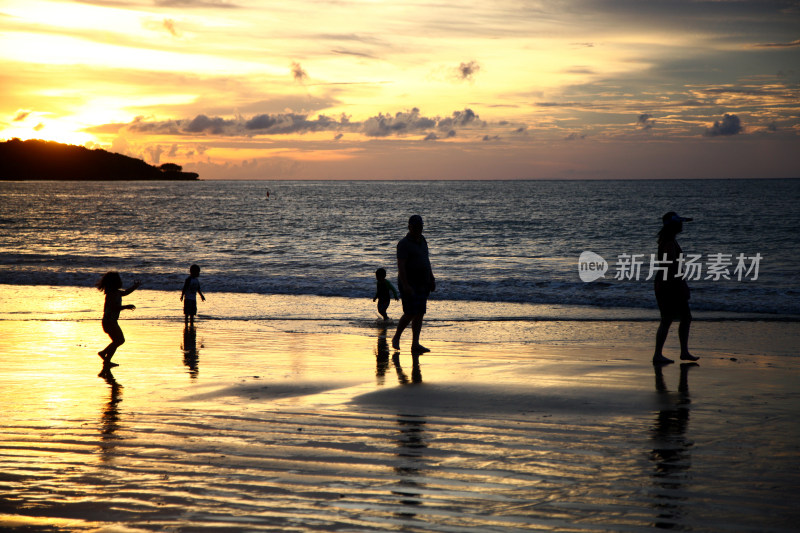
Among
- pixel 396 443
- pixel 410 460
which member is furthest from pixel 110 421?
pixel 410 460

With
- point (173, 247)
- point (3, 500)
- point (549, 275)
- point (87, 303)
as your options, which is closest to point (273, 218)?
point (173, 247)

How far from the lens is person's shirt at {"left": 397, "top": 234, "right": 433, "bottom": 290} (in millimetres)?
9445

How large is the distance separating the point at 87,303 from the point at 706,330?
47.0 ft

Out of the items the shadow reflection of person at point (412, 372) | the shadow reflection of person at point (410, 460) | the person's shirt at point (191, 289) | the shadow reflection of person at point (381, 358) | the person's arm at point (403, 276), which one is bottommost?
the shadow reflection of person at point (412, 372)

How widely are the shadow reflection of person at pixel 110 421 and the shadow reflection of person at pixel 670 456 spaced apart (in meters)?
3.84

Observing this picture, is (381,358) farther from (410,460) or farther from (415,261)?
(410,460)

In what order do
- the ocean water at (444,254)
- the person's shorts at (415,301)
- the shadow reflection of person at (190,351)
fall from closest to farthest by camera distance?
the shadow reflection of person at (190,351) → the person's shorts at (415,301) → the ocean water at (444,254)

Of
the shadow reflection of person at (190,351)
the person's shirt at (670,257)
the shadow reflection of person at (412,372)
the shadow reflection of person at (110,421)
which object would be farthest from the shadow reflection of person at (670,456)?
the shadow reflection of person at (190,351)

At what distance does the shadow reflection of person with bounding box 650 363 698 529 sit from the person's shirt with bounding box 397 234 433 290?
11.4 feet

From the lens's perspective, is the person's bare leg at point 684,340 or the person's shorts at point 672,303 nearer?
the person's shorts at point 672,303

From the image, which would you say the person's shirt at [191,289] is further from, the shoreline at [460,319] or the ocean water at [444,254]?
the ocean water at [444,254]

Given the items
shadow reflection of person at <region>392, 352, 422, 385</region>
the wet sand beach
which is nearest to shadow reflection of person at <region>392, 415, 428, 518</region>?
the wet sand beach

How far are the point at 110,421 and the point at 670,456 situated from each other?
15.5ft

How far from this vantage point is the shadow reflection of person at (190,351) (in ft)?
28.9
